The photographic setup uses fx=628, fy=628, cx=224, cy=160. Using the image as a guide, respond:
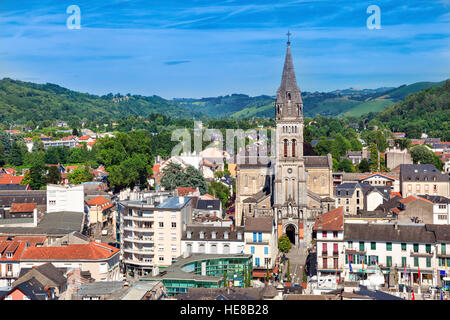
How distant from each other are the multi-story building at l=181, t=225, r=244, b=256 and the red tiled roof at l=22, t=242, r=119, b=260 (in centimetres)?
478

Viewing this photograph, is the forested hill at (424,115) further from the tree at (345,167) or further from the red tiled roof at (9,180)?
the red tiled roof at (9,180)

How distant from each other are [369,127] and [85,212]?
11432 centimetres

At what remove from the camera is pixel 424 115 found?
146 m

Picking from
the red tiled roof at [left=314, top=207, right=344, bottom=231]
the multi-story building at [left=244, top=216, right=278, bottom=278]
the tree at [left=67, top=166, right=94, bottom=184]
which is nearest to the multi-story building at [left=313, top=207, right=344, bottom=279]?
the red tiled roof at [left=314, top=207, right=344, bottom=231]

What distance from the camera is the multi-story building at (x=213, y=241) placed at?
3647 cm

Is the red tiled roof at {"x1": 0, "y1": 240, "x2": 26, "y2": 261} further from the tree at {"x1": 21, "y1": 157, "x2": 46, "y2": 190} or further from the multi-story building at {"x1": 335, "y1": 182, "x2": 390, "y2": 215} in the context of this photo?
the tree at {"x1": 21, "y1": 157, "x2": 46, "y2": 190}

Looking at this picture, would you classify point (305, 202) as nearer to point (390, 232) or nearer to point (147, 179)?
point (390, 232)

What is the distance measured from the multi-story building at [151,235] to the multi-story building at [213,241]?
1.91ft

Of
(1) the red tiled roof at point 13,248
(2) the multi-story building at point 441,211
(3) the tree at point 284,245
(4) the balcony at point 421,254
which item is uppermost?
(2) the multi-story building at point 441,211

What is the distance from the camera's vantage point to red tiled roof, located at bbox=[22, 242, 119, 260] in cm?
3334

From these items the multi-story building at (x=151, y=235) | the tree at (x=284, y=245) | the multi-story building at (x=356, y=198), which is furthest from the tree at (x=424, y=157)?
the multi-story building at (x=151, y=235)

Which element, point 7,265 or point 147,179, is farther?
Result: point 147,179

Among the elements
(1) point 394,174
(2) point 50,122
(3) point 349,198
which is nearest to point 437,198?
(3) point 349,198
